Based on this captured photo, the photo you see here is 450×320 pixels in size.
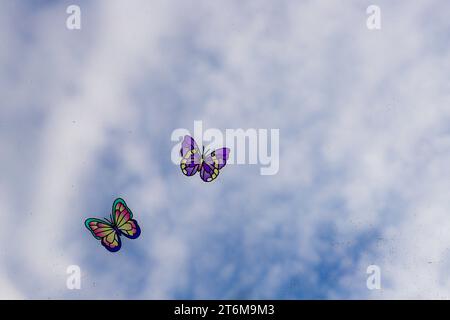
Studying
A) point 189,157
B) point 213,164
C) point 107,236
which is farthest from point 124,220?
point 213,164

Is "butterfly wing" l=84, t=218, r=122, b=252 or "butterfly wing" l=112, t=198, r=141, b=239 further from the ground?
"butterfly wing" l=112, t=198, r=141, b=239

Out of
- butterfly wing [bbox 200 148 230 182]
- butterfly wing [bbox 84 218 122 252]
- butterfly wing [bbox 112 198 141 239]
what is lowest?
butterfly wing [bbox 84 218 122 252]

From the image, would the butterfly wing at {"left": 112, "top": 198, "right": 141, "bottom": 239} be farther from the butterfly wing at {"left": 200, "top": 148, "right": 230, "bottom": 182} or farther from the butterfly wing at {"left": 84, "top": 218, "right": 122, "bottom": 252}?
the butterfly wing at {"left": 200, "top": 148, "right": 230, "bottom": 182}

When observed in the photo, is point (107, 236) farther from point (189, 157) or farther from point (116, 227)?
point (189, 157)

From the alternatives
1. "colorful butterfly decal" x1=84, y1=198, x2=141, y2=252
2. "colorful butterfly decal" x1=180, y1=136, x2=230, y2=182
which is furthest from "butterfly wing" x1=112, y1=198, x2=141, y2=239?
"colorful butterfly decal" x1=180, y1=136, x2=230, y2=182

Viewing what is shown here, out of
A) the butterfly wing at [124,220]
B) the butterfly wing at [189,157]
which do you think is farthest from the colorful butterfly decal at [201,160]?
the butterfly wing at [124,220]

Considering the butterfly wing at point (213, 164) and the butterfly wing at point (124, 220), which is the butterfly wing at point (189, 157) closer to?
the butterfly wing at point (213, 164)

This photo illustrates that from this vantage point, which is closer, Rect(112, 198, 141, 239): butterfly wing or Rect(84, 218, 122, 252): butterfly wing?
Result: Rect(112, 198, 141, 239): butterfly wing

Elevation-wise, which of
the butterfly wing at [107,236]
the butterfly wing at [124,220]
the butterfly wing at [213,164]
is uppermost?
the butterfly wing at [213,164]
